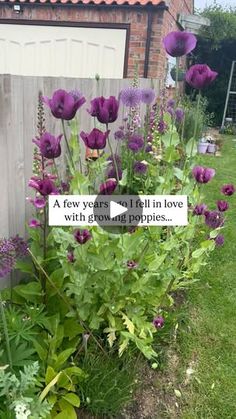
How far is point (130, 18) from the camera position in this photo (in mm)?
7875

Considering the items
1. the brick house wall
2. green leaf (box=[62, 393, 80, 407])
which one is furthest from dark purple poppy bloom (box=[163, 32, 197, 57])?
the brick house wall

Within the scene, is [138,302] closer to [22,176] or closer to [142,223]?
[142,223]

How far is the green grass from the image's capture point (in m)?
2.18

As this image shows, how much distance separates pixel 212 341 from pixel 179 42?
6.22 feet

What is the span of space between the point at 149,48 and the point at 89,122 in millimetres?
5523

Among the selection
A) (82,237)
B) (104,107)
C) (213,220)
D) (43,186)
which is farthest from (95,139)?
(213,220)

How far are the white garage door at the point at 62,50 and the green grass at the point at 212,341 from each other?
5.81m

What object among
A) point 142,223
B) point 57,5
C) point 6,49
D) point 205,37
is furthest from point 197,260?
point 205,37

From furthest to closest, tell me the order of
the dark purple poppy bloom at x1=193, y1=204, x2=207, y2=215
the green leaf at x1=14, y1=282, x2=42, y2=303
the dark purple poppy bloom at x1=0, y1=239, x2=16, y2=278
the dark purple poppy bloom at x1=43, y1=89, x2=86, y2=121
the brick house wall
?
A: the brick house wall → the dark purple poppy bloom at x1=193, y1=204, x2=207, y2=215 → the green leaf at x1=14, y1=282, x2=42, y2=303 → the dark purple poppy bloom at x1=0, y1=239, x2=16, y2=278 → the dark purple poppy bloom at x1=43, y1=89, x2=86, y2=121

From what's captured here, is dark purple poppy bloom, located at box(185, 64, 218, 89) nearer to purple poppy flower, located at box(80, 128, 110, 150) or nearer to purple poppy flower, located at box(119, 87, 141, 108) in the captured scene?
purple poppy flower, located at box(80, 128, 110, 150)

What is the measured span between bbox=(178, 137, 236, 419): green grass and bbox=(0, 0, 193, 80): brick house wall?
5.31m

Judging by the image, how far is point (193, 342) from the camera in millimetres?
2590

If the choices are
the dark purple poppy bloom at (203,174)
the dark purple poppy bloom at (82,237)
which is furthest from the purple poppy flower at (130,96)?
the dark purple poppy bloom at (82,237)

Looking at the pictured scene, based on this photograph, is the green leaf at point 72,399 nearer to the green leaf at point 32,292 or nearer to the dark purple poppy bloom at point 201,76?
the green leaf at point 32,292
